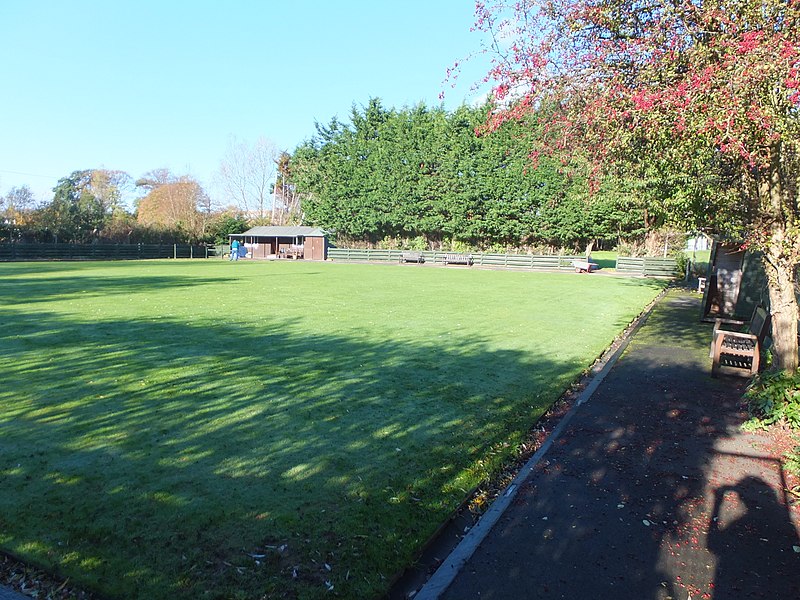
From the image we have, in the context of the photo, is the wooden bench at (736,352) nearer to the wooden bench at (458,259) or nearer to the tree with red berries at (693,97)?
the tree with red berries at (693,97)

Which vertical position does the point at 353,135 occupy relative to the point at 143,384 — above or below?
above

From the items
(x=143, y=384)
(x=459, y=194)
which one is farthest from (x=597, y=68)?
(x=459, y=194)

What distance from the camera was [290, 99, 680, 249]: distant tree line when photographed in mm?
39594

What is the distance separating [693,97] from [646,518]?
11.0 ft

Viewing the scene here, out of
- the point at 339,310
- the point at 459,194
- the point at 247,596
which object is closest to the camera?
the point at 247,596

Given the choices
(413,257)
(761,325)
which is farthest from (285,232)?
(761,325)

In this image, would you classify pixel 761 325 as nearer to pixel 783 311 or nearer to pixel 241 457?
pixel 783 311

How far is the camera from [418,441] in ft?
15.0

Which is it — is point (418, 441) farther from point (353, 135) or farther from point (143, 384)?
point (353, 135)

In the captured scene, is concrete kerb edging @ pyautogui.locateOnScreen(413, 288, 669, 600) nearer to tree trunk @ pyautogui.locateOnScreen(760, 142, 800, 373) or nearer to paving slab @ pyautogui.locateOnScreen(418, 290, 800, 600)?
paving slab @ pyautogui.locateOnScreen(418, 290, 800, 600)

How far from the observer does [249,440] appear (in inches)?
175

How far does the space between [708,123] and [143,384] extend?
245 inches

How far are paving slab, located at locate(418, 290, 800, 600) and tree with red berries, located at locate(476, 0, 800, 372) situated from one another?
6.68 ft

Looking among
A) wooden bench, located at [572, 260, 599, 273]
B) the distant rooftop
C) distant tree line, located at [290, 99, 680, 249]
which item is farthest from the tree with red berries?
the distant rooftop
